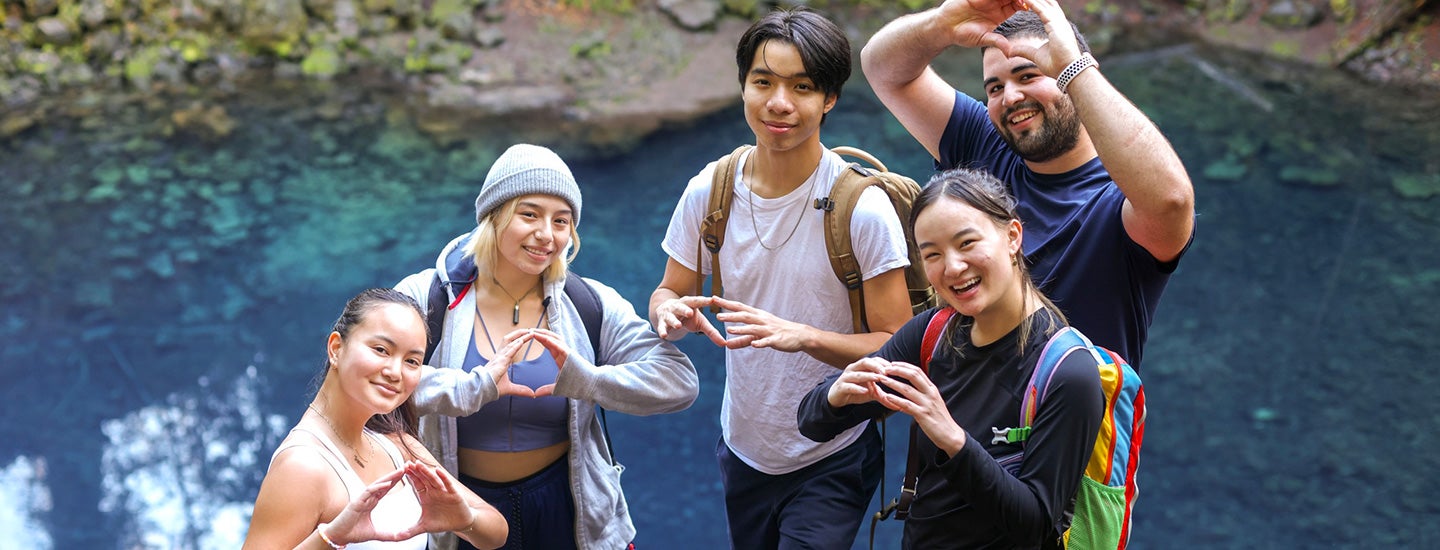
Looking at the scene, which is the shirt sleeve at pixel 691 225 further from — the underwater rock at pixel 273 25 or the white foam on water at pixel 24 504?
the underwater rock at pixel 273 25

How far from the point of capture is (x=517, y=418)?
2.68 metres

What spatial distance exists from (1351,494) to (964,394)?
3.67 meters

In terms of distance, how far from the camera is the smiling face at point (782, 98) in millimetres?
2574

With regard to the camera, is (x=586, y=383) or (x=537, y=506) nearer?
(x=586, y=383)

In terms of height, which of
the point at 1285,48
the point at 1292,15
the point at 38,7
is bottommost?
the point at 38,7

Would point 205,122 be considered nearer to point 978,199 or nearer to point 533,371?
point 533,371

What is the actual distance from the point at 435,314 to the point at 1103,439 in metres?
1.48

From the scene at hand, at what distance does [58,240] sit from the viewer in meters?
7.22

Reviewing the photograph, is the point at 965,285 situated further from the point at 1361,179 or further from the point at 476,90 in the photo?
the point at 476,90

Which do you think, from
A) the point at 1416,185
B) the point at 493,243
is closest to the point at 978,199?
the point at 493,243

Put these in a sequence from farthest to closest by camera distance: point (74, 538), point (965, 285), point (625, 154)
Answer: point (625, 154) < point (74, 538) < point (965, 285)

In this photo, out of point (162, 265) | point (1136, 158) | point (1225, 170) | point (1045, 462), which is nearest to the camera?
point (1045, 462)

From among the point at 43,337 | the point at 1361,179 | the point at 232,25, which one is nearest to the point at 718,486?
the point at 43,337

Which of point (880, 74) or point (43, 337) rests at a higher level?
point (880, 74)
